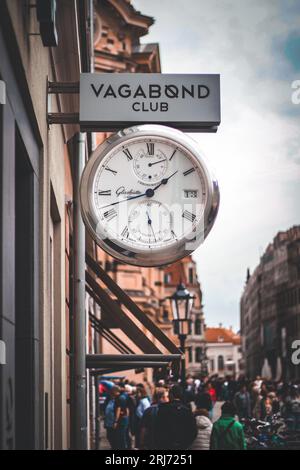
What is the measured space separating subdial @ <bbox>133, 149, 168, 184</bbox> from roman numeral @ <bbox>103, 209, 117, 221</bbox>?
0.27 meters

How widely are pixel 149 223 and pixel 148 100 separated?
839mm

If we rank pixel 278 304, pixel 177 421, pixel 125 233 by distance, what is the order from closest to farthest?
pixel 125 233 → pixel 177 421 → pixel 278 304

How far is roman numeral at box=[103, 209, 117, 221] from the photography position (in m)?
6.27

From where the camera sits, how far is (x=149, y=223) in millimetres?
6293

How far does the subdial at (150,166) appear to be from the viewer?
635cm

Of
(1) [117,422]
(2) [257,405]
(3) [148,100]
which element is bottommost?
(1) [117,422]

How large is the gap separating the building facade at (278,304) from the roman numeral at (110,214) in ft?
253

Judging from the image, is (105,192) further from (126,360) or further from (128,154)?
(126,360)

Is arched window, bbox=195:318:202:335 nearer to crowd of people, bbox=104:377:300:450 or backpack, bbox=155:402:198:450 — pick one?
crowd of people, bbox=104:377:300:450

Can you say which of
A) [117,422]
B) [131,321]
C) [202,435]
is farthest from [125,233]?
[117,422]

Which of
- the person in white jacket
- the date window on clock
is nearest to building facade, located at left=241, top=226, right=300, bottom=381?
the person in white jacket

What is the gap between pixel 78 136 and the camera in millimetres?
9461

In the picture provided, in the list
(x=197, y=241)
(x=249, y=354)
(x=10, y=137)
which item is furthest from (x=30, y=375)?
(x=249, y=354)

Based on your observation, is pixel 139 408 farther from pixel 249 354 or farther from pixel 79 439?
pixel 249 354
